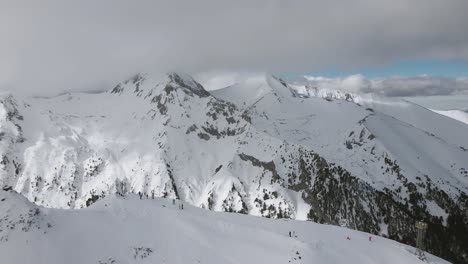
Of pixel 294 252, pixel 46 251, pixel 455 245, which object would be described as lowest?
pixel 455 245

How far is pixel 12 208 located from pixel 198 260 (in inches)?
1135

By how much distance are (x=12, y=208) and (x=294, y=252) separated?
136 feet

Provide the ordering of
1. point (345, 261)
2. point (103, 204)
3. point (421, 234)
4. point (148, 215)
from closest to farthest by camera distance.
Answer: point (345, 261), point (421, 234), point (148, 215), point (103, 204)

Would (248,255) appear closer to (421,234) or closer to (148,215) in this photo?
(148,215)

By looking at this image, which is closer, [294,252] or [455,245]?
[294,252]

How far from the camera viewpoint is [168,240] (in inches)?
2191

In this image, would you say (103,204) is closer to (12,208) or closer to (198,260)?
(12,208)

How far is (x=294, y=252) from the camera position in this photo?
49.8 metres

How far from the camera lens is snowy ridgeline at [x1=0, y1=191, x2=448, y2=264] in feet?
162

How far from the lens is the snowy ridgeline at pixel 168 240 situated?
49.3 metres

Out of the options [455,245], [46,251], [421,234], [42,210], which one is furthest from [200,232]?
[455,245]

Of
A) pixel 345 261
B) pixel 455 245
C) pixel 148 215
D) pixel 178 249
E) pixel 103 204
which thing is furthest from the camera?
pixel 455 245

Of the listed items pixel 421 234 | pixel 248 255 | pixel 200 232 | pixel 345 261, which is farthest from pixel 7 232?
pixel 421 234

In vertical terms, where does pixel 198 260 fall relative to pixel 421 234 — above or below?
A: below
